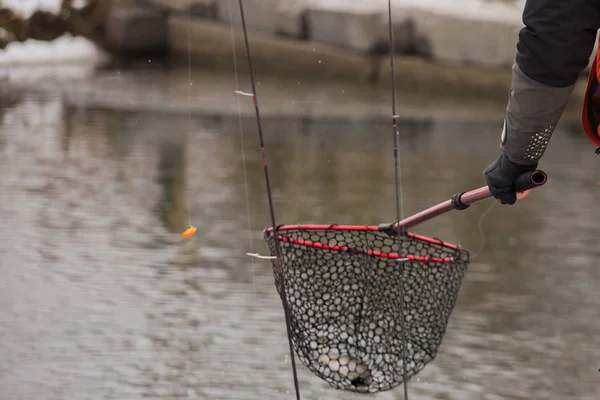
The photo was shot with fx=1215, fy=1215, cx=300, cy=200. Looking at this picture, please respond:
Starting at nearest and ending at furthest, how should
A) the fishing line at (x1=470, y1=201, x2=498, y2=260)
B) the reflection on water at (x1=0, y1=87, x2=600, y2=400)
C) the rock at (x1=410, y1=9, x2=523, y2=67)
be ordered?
1. the reflection on water at (x1=0, y1=87, x2=600, y2=400)
2. the fishing line at (x1=470, y1=201, x2=498, y2=260)
3. the rock at (x1=410, y1=9, x2=523, y2=67)

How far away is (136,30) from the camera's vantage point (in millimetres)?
13781

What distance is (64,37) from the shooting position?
45.3 feet

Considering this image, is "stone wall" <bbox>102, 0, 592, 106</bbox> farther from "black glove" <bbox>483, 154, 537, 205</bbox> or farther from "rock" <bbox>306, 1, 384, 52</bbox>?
"black glove" <bbox>483, 154, 537, 205</bbox>

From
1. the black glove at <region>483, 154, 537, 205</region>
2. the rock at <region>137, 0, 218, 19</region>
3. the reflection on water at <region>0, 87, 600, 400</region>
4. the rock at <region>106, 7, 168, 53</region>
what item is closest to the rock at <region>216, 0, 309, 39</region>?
the rock at <region>137, 0, 218, 19</region>

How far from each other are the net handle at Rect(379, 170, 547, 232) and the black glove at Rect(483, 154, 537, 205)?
0.04ft

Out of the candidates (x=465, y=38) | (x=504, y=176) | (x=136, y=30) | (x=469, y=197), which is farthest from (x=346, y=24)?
(x=504, y=176)

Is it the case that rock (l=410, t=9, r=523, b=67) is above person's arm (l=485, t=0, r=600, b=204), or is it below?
below

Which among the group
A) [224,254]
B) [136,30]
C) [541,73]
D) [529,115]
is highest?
[541,73]

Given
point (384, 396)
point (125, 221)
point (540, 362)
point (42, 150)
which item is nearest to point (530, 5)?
point (384, 396)

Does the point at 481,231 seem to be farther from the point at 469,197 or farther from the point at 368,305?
the point at 469,197

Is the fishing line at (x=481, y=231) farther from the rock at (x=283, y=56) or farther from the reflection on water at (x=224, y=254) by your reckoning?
the rock at (x=283, y=56)

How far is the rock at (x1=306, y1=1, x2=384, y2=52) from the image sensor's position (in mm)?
12461

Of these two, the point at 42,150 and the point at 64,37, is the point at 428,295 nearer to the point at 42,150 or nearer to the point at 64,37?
the point at 42,150

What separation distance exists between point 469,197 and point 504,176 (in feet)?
1.03
